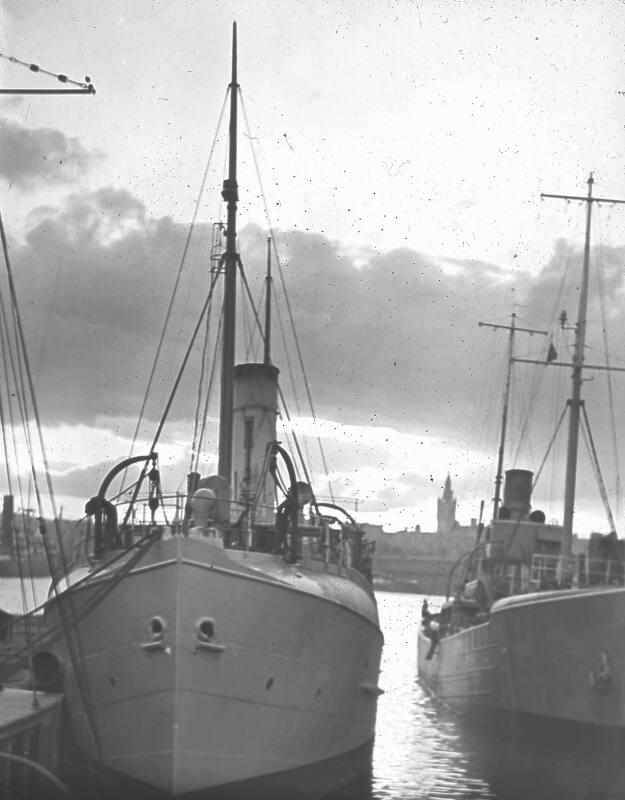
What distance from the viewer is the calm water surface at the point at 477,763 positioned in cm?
1603

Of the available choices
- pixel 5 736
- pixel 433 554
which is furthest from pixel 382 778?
pixel 433 554

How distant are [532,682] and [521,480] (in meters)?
9.43

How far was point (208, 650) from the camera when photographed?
13.2 metres

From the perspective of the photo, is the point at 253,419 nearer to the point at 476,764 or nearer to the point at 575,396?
the point at 476,764

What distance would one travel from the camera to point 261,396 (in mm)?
20109

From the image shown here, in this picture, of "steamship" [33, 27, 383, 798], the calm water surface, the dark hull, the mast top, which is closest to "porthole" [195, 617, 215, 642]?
"steamship" [33, 27, 383, 798]

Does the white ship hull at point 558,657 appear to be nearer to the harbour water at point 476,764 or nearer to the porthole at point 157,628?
the harbour water at point 476,764

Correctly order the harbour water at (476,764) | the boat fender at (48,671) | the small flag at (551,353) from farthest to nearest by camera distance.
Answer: the small flag at (551,353)
the harbour water at (476,764)
the boat fender at (48,671)

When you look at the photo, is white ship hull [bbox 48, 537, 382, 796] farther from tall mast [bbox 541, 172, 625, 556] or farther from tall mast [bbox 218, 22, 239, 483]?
tall mast [bbox 541, 172, 625, 556]

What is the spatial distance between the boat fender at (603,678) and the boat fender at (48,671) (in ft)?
37.3

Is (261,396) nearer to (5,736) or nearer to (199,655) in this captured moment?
(199,655)

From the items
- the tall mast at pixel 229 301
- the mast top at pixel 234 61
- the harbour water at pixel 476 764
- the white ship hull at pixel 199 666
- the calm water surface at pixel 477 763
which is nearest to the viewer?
the white ship hull at pixel 199 666

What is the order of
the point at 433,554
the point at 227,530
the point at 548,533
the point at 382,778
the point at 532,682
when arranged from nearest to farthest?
1. the point at 227,530
2. the point at 382,778
3. the point at 532,682
4. the point at 548,533
5. the point at 433,554

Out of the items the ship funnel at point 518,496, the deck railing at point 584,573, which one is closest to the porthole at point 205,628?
the deck railing at point 584,573
